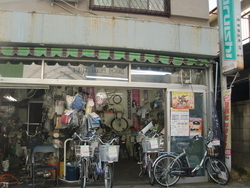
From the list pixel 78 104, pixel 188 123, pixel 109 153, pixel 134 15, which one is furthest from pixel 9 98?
pixel 188 123

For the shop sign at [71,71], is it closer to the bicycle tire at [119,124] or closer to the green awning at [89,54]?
the green awning at [89,54]

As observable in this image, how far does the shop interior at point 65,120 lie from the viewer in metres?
6.48

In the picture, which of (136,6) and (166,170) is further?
(136,6)

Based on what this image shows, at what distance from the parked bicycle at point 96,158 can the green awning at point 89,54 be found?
6.45 ft

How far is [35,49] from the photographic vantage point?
18.9 ft

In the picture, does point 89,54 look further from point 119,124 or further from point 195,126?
point 119,124

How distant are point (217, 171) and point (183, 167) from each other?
0.92m

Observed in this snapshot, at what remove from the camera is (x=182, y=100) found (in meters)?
6.58

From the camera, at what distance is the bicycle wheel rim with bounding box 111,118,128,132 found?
11500 mm

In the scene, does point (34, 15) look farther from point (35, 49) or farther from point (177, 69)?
point (177, 69)

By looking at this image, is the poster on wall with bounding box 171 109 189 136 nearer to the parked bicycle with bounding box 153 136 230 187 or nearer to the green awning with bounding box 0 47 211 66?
the parked bicycle with bounding box 153 136 230 187

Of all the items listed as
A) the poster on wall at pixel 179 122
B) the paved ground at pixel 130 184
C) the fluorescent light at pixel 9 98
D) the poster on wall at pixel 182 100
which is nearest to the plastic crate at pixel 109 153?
the paved ground at pixel 130 184

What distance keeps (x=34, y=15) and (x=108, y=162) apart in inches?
154

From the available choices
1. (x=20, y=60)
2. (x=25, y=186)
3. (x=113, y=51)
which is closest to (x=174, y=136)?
(x=113, y=51)
